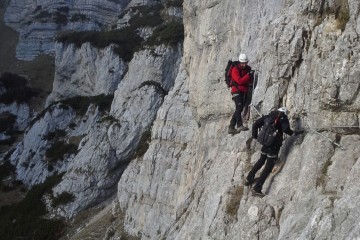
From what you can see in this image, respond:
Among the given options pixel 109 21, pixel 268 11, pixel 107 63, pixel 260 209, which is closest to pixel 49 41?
pixel 109 21

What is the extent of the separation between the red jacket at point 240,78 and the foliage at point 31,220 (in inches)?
943

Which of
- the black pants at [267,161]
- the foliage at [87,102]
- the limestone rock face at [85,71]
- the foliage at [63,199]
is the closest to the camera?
the black pants at [267,161]

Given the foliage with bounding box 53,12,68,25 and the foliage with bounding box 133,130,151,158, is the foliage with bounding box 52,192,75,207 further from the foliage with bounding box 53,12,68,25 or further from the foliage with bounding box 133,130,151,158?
the foliage with bounding box 53,12,68,25

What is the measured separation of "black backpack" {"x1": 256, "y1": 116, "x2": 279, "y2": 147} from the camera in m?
10.9

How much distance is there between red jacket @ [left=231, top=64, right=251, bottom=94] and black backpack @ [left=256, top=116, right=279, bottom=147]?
129 inches

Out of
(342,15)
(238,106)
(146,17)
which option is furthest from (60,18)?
(342,15)

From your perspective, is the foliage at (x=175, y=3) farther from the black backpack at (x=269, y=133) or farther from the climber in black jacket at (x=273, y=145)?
the black backpack at (x=269, y=133)

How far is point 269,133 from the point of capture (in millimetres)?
10977

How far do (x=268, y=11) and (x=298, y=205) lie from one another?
28.7 feet

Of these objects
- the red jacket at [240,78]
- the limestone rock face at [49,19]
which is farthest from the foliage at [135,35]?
the red jacket at [240,78]

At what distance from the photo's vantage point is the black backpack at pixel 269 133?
10.9 meters

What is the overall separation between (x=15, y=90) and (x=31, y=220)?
26.8m

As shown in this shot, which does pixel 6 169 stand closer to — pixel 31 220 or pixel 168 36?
pixel 31 220

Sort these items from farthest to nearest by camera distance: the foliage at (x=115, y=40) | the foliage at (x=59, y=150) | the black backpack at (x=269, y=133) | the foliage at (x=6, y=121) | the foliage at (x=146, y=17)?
the foliage at (x=146, y=17)
the foliage at (x=6, y=121)
the foliage at (x=115, y=40)
the foliage at (x=59, y=150)
the black backpack at (x=269, y=133)
